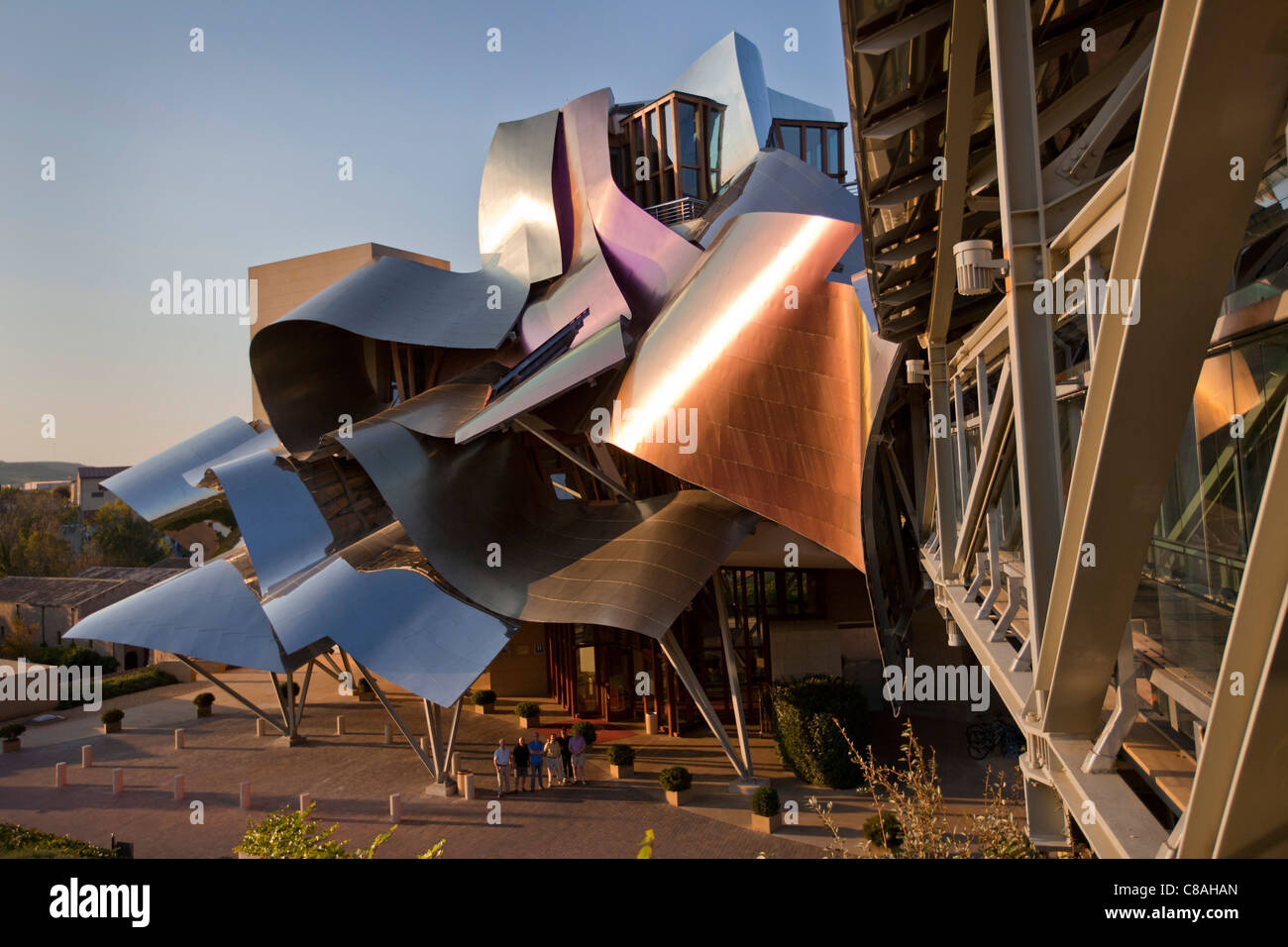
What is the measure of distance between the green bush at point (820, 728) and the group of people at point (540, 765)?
A: 4324mm

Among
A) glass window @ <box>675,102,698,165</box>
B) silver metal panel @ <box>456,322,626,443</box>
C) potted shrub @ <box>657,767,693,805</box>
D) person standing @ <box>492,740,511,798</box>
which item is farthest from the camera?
glass window @ <box>675,102,698,165</box>

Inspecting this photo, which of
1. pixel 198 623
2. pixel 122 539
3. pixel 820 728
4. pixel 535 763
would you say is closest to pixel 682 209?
pixel 820 728

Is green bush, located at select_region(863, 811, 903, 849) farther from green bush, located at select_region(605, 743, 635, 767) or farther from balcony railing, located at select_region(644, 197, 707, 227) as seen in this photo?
balcony railing, located at select_region(644, 197, 707, 227)

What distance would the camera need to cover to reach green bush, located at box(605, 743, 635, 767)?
18375 millimetres

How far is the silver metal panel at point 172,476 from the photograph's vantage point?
25.0m

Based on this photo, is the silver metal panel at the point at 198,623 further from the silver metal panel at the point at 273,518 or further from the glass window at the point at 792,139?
the glass window at the point at 792,139

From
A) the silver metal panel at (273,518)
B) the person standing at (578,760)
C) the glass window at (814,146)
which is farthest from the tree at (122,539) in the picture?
the person standing at (578,760)

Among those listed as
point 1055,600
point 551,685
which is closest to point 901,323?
point 1055,600

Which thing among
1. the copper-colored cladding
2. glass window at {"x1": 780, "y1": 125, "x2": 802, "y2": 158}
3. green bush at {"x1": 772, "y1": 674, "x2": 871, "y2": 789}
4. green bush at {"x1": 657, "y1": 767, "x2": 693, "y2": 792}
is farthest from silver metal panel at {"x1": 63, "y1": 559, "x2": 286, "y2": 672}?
glass window at {"x1": 780, "y1": 125, "x2": 802, "y2": 158}

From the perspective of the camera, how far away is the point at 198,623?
57.9 feet

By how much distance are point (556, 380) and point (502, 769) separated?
7.90 meters

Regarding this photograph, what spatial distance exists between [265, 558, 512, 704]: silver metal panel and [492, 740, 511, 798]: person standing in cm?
258

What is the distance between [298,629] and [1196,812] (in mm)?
15629
